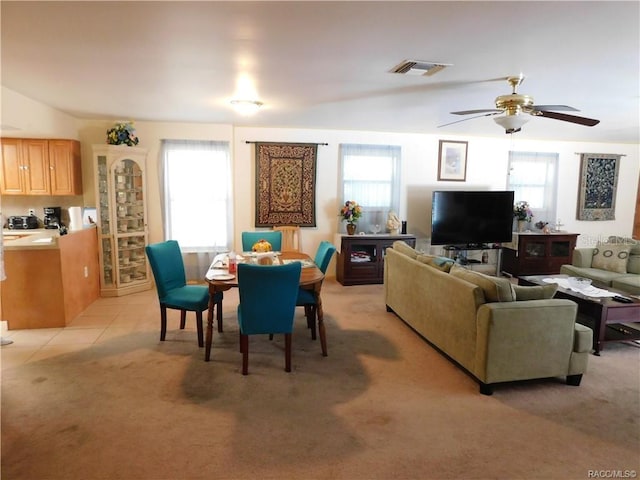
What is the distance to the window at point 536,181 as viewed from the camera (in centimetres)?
704

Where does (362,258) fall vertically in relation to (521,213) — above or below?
below

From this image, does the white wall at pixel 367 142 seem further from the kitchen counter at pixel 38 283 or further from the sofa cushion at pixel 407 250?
the sofa cushion at pixel 407 250

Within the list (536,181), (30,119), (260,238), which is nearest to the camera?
(30,119)

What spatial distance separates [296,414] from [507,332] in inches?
64.3

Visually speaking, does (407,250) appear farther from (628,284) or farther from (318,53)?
(628,284)

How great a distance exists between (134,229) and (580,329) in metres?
5.39

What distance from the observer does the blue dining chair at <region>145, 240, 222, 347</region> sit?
142 inches

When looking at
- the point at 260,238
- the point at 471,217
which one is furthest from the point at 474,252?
the point at 260,238

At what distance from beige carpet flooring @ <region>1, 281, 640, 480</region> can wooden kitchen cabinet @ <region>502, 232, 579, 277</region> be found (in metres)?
2.94

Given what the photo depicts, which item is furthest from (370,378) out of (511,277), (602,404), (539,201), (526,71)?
(539,201)

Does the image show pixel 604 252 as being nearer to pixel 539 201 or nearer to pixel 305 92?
pixel 539 201

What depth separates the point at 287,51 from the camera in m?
2.68

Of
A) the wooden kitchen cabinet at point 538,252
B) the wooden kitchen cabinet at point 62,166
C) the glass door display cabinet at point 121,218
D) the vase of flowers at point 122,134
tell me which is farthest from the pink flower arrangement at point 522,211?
the wooden kitchen cabinet at point 62,166

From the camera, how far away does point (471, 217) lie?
636 cm
